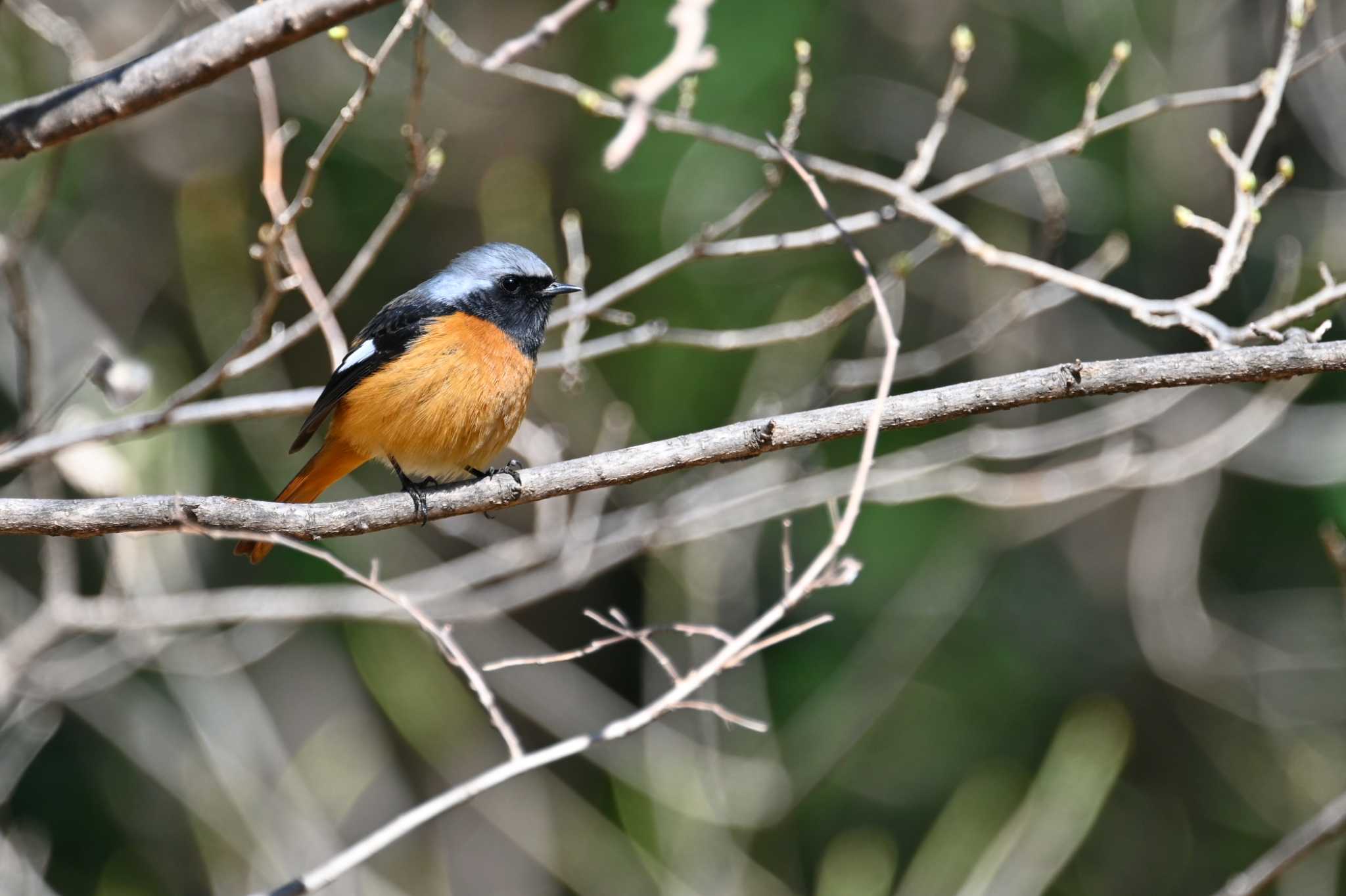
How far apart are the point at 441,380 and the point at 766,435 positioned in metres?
1.54

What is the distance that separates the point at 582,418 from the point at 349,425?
240cm

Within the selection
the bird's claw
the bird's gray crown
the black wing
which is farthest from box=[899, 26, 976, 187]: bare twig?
the bird's claw

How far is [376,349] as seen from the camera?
4.35 meters

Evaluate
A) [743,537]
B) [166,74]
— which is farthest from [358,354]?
[743,537]

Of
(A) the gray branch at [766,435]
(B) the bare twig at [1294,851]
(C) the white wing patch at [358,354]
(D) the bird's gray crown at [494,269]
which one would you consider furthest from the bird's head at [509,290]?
(B) the bare twig at [1294,851]

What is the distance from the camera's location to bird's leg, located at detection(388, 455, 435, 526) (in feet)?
10.9

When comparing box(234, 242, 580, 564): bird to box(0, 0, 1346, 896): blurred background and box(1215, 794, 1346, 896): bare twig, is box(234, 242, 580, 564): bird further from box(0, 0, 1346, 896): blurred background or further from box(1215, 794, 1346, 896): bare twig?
box(1215, 794, 1346, 896): bare twig

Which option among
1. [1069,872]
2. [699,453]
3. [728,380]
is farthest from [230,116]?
[1069,872]

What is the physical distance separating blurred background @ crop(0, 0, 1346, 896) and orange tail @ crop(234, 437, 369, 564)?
994mm

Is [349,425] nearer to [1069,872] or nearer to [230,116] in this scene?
[230,116]

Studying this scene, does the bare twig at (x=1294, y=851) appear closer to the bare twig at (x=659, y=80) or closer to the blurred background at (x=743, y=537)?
the blurred background at (x=743, y=537)

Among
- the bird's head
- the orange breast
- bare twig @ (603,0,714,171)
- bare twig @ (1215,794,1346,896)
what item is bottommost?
bare twig @ (1215,794,1346,896)

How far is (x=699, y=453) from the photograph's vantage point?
2900 mm

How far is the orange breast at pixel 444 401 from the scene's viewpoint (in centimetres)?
401
